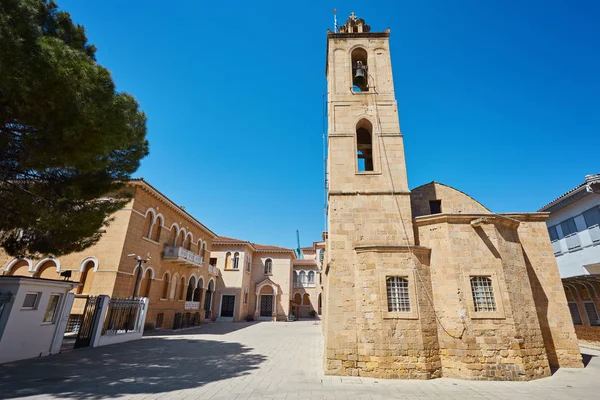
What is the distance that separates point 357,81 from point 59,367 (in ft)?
53.4

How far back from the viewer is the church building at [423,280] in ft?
29.1

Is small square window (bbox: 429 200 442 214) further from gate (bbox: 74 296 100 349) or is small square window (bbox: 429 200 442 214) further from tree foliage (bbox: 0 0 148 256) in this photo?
gate (bbox: 74 296 100 349)

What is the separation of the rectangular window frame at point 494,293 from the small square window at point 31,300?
15138mm

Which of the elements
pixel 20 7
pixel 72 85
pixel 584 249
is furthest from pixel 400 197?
pixel 584 249

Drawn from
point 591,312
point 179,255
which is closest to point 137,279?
point 179,255

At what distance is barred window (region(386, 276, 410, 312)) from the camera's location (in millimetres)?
9406

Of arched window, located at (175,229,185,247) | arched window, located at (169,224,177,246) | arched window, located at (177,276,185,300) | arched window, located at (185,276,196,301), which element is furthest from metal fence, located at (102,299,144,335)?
arched window, located at (185,276,196,301)

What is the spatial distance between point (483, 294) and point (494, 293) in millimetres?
339

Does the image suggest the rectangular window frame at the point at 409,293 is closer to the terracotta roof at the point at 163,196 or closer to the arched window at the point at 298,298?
the terracotta roof at the point at 163,196

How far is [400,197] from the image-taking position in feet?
→ 36.2

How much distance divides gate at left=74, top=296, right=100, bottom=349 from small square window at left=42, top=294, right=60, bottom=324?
1505mm

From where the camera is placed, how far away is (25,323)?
374 inches

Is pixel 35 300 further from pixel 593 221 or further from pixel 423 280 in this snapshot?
pixel 593 221

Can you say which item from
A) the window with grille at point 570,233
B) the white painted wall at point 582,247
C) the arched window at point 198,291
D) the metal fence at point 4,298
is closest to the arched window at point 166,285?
the arched window at point 198,291
